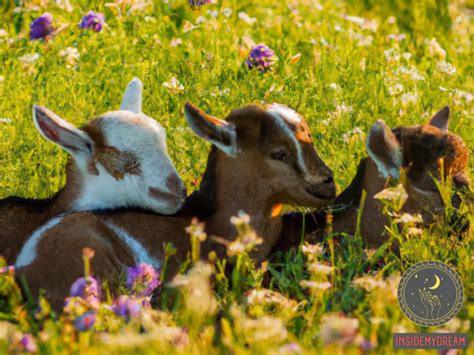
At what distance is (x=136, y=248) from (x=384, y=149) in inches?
54.4

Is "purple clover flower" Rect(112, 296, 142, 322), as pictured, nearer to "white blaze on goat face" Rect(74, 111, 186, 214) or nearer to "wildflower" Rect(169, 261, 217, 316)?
"wildflower" Rect(169, 261, 217, 316)

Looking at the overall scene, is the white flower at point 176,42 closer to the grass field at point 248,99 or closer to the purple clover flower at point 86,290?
the grass field at point 248,99

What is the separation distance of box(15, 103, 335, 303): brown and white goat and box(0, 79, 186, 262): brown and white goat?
0.37ft

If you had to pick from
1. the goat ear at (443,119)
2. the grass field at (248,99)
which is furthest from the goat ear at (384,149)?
the goat ear at (443,119)

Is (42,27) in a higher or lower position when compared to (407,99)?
higher

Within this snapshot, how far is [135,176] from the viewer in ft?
21.0

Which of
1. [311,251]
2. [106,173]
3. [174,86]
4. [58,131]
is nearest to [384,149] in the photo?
[311,251]

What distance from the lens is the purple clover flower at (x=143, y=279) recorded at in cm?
559

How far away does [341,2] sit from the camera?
11.8 meters

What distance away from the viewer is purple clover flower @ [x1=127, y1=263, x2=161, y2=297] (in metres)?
5.59

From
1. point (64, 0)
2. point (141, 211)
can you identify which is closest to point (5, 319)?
point (141, 211)

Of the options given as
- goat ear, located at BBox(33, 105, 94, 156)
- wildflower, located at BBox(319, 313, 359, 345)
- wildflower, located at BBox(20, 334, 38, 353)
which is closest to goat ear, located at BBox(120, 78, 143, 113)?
goat ear, located at BBox(33, 105, 94, 156)

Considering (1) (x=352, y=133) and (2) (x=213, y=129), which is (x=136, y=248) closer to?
(2) (x=213, y=129)

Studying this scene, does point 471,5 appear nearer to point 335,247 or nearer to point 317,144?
point 317,144
